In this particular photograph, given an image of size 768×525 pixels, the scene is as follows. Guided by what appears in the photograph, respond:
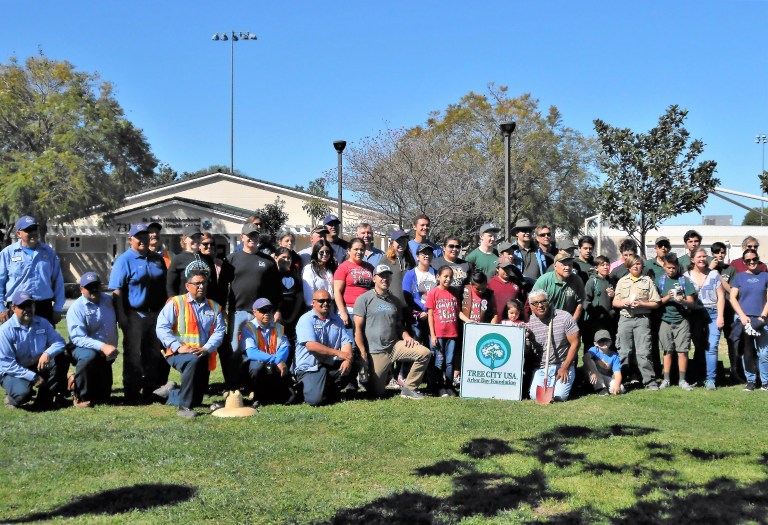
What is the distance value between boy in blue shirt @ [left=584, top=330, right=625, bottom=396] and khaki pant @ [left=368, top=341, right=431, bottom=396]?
81.1 inches

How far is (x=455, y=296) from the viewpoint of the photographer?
9.20 m

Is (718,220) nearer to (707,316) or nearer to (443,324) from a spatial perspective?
(707,316)

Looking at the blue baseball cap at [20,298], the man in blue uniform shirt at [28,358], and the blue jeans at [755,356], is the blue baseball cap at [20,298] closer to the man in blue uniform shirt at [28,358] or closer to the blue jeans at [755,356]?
the man in blue uniform shirt at [28,358]

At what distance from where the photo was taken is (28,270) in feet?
27.6

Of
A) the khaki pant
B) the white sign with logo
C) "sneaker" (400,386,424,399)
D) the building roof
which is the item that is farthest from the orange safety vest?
the building roof

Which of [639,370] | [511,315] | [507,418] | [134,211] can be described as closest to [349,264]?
[511,315]

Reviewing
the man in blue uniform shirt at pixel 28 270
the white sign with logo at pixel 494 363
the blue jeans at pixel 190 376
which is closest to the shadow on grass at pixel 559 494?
the white sign with logo at pixel 494 363

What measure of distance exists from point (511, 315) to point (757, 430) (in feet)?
9.57

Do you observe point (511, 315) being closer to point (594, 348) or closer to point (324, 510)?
point (594, 348)

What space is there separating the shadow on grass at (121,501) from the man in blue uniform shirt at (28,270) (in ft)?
12.7

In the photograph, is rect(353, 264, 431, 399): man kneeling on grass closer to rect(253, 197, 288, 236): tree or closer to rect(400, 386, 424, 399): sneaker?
rect(400, 386, 424, 399): sneaker

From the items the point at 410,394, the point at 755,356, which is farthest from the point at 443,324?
the point at 755,356

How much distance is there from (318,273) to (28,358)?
3408 millimetres

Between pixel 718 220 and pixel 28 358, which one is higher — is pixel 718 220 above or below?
above
